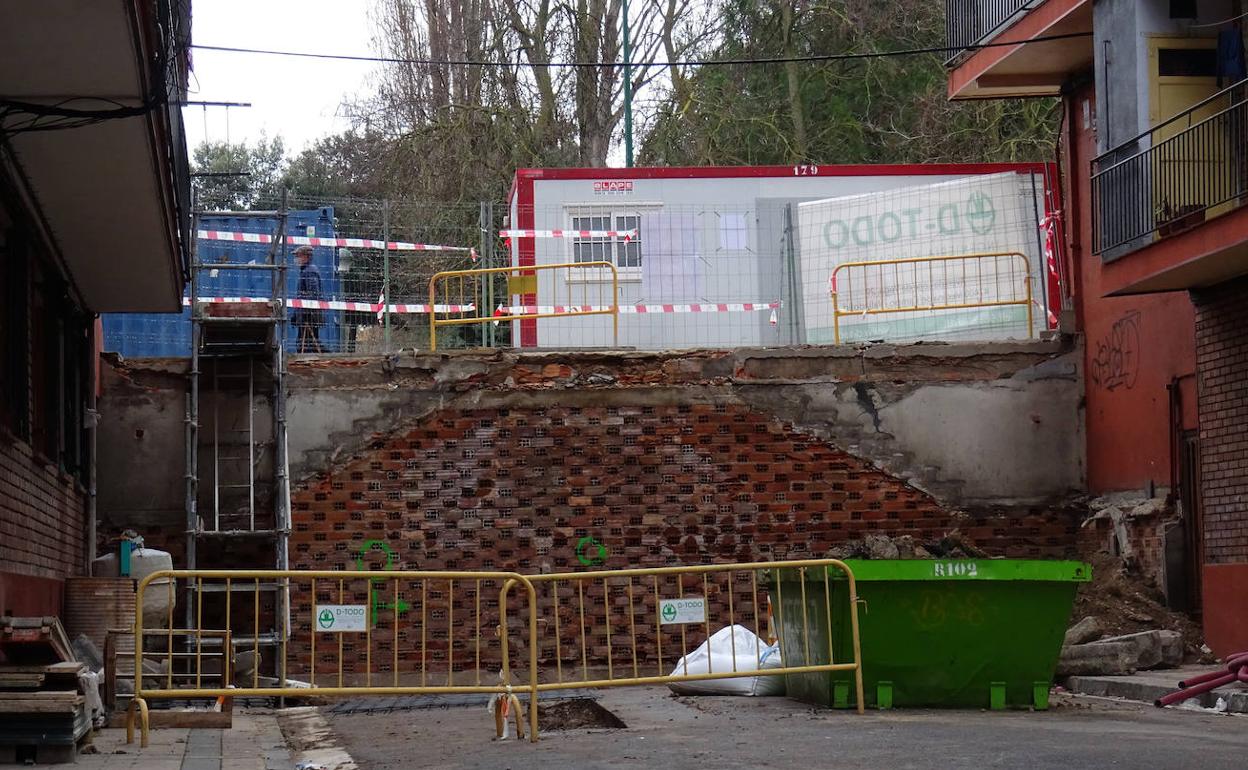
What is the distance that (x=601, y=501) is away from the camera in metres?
16.9

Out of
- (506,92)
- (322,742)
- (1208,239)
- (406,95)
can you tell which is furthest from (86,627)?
(406,95)

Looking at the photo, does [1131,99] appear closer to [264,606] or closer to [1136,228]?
[1136,228]

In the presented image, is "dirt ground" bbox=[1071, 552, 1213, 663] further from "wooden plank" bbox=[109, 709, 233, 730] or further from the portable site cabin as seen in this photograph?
"wooden plank" bbox=[109, 709, 233, 730]

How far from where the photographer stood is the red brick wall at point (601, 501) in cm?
1658

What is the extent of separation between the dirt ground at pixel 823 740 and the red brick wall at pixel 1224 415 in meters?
3.17

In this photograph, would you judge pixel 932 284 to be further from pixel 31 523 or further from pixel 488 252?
pixel 31 523

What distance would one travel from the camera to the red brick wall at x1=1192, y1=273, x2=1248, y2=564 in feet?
46.0

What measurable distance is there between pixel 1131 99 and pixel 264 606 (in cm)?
1002

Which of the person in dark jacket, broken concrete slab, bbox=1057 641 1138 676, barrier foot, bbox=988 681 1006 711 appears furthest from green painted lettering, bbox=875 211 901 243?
barrier foot, bbox=988 681 1006 711

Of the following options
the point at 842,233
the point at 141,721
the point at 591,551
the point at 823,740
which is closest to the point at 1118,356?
the point at 842,233

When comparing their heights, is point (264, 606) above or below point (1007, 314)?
below

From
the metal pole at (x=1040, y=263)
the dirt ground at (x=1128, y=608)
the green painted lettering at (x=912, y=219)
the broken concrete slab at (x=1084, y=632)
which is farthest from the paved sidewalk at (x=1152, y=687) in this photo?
the green painted lettering at (x=912, y=219)

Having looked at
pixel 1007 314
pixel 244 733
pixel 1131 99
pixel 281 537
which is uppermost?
pixel 1131 99

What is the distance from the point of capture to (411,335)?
82.4 feet
